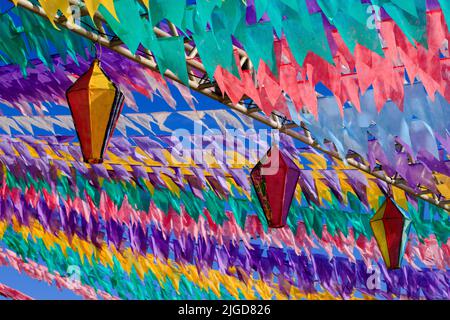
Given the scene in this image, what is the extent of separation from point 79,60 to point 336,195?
3.51 meters

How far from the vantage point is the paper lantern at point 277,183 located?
5.35 meters

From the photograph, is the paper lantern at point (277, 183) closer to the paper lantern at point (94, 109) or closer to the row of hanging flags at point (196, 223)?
the paper lantern at point (94, 109)

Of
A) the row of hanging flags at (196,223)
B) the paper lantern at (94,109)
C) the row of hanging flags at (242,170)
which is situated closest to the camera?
the row of hanging flags at (242,170)

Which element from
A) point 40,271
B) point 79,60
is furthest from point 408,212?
point 40,271

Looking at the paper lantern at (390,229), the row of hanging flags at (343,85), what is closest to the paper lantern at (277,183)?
the row of hanging flags at (343,85)

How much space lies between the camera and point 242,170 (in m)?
8.15

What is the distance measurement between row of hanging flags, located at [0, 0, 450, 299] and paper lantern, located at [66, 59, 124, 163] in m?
0.03

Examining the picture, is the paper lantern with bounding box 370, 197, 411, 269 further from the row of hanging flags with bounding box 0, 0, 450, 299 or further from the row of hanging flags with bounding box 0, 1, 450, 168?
the row of hanging flags with bounding box 0, 1, 450, 168

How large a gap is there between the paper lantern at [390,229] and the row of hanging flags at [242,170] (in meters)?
0.01

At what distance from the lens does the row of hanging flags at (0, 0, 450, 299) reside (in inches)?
146

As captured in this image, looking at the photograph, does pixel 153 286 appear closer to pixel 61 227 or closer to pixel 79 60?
pixel 61 227

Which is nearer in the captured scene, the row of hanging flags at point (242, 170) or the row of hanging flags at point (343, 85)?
the row of hanging flags at point (242, 170)

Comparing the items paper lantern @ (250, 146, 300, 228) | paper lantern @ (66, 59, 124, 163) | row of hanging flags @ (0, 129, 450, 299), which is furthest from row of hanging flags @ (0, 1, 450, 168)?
row of hanging flags @ (0, 129, 450, 299)

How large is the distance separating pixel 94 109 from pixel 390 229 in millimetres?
3320
